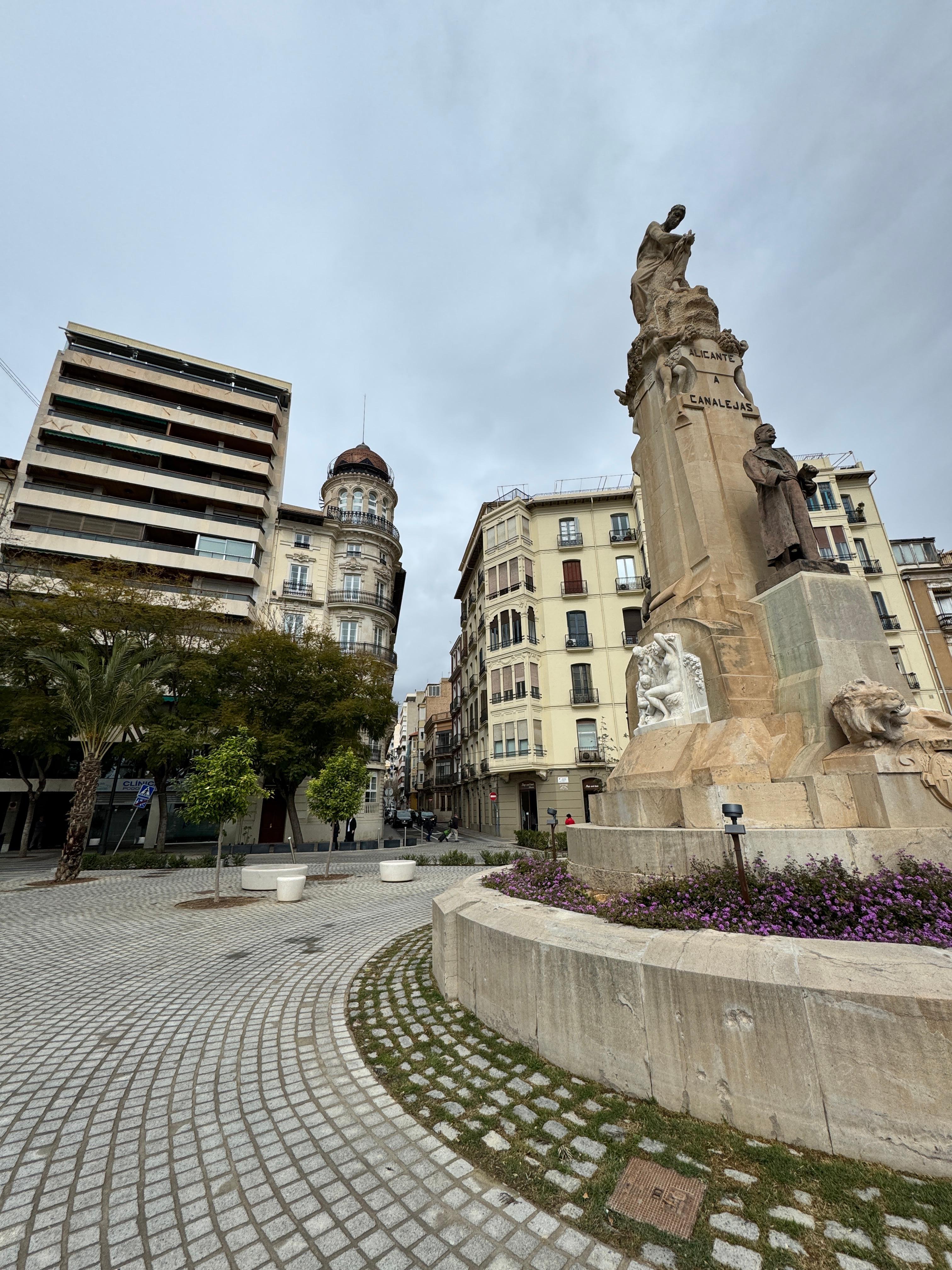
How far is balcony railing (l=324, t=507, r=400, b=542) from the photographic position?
36969 mm

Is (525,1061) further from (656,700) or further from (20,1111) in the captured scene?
(656,700)

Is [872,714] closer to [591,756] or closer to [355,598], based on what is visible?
[591,756]

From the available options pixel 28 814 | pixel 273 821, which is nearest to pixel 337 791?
pixel 28 814

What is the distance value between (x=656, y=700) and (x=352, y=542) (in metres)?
32.4

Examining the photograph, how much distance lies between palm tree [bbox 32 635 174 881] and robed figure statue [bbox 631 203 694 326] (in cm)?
1724

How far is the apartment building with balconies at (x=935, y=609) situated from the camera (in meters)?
29.5

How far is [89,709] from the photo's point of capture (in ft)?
52.2

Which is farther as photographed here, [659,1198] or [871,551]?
[871,551]

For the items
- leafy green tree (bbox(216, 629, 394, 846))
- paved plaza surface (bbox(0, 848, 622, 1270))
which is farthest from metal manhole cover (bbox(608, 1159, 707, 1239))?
leafy green tree (bbox(216, 629, 394, 846))

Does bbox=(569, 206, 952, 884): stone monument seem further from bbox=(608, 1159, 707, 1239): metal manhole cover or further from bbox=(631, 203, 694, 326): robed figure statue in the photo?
bbox=(608, 1159, 707, 1239): metal manhole cover

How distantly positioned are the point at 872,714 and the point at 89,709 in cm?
1893

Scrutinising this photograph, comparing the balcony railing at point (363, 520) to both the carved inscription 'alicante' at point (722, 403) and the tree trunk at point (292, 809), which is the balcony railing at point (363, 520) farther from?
the carved inscription 'alicante' at point (722, 403)

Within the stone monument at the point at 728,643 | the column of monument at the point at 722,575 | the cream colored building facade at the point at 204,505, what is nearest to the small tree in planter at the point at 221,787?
the stone monument at the point at 728,643

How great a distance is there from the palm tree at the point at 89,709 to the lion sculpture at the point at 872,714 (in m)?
18.2
